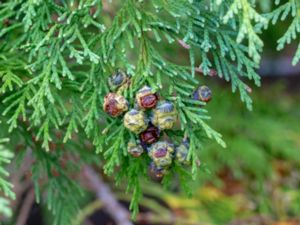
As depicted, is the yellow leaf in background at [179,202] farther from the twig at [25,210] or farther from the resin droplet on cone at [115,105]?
the resin droplet on cone at [115,105]

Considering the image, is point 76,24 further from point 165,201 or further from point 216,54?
point 165,201

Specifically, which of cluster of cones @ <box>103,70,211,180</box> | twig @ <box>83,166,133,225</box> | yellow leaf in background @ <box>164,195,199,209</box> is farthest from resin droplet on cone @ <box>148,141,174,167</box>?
Result: yellow leaf in background @ <box>164,195,199,209</box>

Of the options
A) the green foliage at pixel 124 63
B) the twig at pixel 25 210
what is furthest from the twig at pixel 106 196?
the green foliage at pixel 124 63

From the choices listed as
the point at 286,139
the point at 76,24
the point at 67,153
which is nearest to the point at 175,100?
the point at 76,24

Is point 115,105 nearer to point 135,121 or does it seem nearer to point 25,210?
point 135,121

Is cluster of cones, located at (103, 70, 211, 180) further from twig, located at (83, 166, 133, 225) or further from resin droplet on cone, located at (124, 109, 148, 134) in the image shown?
twig, located at (83, 166, 133, 225)

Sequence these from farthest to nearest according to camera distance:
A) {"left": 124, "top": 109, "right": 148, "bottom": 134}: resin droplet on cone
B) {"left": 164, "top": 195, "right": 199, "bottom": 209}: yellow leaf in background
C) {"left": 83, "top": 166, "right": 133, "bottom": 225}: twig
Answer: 1. {"left": 164, "top": 195, "right": 199, "bottom": 209}: yellow leaf in background
2. {"left": 83, "top": 166, "right": 133, "bottom": 225}: twig
3. {"left": 124, "top": 109, "right": 148, "bottom": 134}: resin droplet on cone

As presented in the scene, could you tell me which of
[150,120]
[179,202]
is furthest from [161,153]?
[179,202]

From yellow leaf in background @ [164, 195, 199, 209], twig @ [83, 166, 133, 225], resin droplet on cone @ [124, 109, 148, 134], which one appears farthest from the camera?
yellow leaf in background @ [164, 195, 199, 209]
